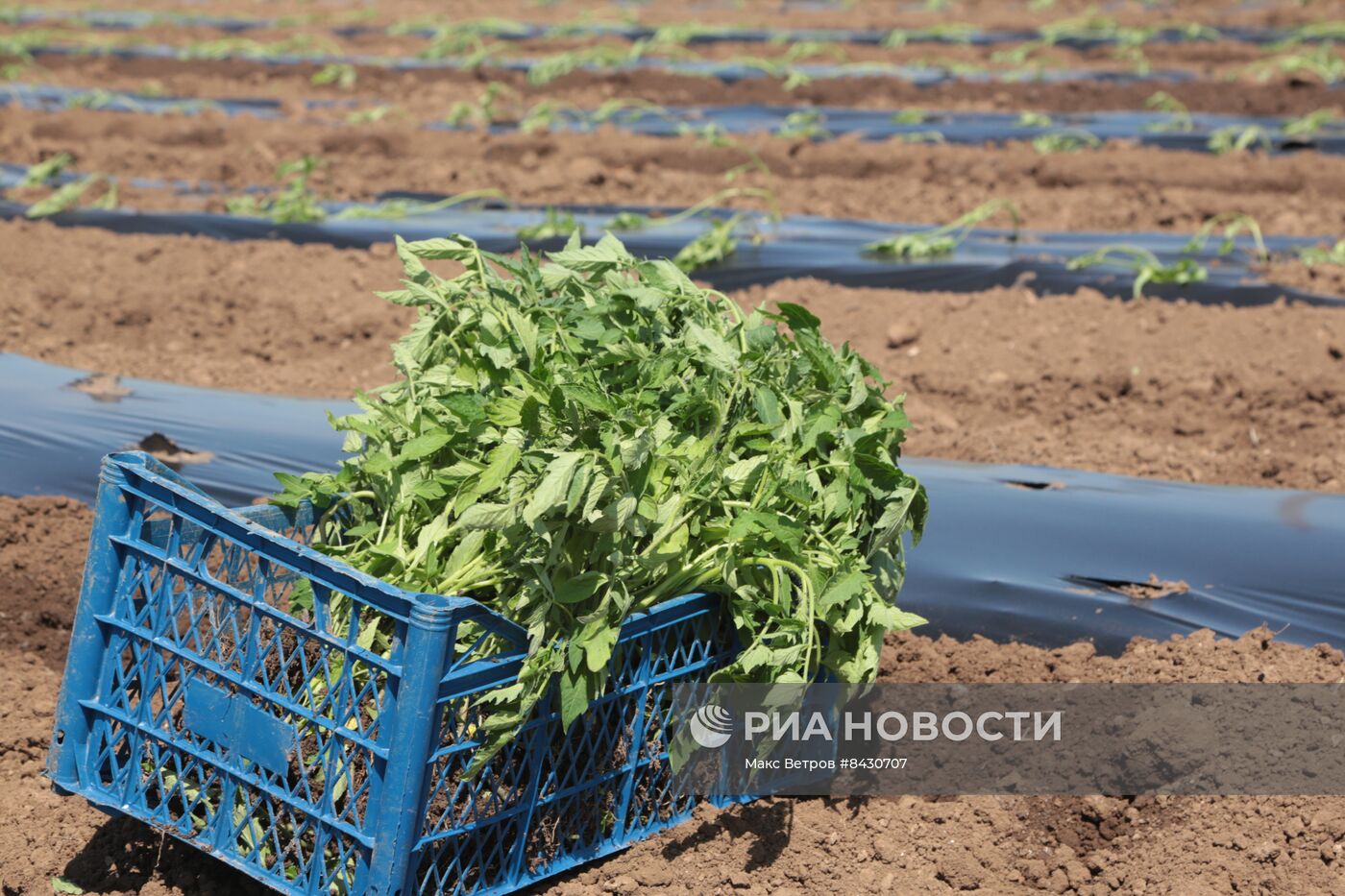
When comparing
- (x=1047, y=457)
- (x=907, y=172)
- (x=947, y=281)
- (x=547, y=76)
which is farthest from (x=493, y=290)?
(x=547, y=76)

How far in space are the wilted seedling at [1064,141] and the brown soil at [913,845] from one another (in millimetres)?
5886

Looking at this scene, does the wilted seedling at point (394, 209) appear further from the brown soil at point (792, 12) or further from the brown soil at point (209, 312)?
the brown soil at point (792, 12)

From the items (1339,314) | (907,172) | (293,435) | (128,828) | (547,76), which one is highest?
(547,76)

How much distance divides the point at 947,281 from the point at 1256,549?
2623mm

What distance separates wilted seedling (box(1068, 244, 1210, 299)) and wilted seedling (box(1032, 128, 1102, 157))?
2355mm

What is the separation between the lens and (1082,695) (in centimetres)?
262

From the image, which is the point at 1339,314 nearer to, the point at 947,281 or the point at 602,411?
the point at 947,281

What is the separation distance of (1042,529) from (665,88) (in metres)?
8.73

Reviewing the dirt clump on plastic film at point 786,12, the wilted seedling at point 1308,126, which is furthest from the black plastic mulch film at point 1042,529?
the dirt clump on plastic film at point 786,12

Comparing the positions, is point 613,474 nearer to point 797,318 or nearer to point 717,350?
point 717,350

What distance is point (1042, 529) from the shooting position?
3.19 m

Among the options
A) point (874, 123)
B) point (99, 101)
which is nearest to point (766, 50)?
point (874, 123)

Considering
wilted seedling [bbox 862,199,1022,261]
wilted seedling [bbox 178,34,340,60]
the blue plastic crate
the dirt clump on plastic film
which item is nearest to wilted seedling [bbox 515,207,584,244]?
wilted seedling [bbox 862,199,1022,261]

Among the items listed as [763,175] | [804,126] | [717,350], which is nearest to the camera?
[717,350]
